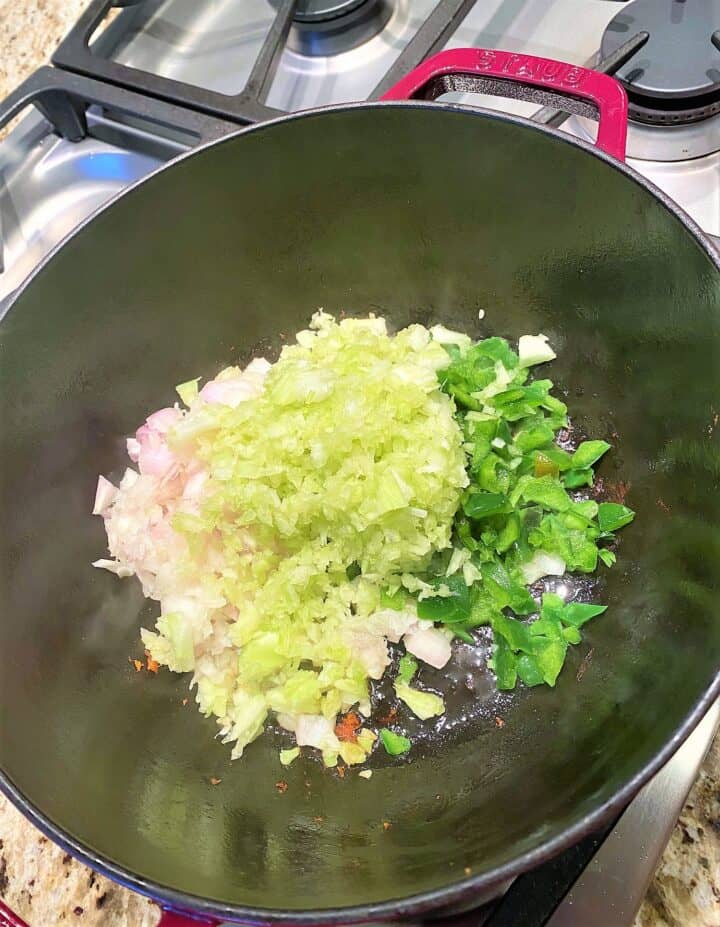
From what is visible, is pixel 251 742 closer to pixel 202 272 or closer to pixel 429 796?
pixel 429 796

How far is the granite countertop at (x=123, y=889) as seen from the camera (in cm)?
87

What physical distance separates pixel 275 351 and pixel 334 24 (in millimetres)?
658

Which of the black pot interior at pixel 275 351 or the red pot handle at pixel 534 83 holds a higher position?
the red pot handle at pixel 534 83

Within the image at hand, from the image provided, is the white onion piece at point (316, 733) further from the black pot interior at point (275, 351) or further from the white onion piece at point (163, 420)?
the white onion piece at point (163, 420)

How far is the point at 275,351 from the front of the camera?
1.35 metres

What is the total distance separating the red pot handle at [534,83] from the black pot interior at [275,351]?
65 millimetres

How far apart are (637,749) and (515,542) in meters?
0.42

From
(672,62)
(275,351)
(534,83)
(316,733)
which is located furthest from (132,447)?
(672,62)

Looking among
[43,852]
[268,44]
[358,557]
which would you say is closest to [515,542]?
[358,557]

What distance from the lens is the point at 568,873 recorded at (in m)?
0.81

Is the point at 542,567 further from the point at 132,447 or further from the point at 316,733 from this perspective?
the point at 132,447

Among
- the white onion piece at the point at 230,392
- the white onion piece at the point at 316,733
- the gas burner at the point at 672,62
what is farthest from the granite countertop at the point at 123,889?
the gas burner at the point at 672,62

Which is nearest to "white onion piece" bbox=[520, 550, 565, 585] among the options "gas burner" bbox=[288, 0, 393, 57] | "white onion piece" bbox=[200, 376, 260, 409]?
"white onion piece" bbox=[200, 376, 260, 409]

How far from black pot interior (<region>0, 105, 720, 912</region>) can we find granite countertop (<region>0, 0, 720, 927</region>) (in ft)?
0.52
